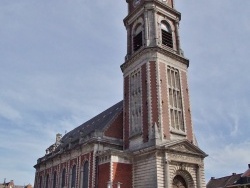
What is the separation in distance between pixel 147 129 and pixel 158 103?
9.50 feet

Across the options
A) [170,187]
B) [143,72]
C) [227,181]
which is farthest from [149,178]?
[227,181]

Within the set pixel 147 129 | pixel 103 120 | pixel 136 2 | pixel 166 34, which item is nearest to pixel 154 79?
pixel 147 129

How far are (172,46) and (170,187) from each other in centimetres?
1719

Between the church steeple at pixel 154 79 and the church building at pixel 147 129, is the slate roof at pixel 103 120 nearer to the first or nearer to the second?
the church building at pixel 147 129

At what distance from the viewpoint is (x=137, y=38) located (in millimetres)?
36594

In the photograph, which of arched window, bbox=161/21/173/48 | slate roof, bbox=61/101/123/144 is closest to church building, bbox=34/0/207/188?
arched window, bbox=161/21/173/48

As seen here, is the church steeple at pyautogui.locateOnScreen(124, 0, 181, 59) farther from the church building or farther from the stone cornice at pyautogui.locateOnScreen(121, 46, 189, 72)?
the stone cornice at pyautogui.locateOnScreen(121, 46, 189, 72)

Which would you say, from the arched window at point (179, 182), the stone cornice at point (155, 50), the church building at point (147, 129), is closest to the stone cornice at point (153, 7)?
the church building at point (147, 129)

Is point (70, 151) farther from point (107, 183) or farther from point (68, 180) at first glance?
point (107, 183)

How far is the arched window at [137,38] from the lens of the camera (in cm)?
3599

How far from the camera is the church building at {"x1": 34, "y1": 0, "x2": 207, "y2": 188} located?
27.9 m

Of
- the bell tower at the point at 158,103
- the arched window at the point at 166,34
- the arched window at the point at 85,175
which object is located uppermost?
the arched window at the point at 166,34

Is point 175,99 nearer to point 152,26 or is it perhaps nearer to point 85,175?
point 152,26

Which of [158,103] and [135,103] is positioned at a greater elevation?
[135,103]
